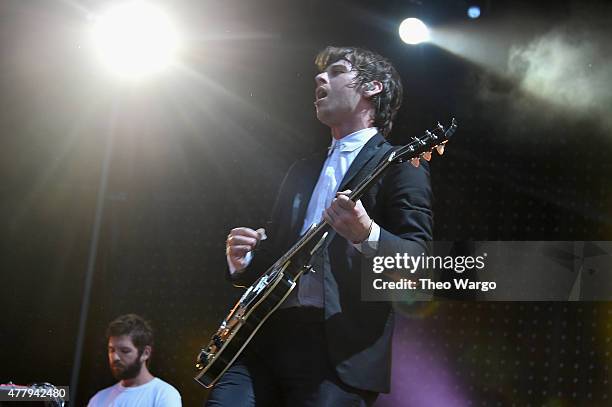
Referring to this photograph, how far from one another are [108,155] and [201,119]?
53cm

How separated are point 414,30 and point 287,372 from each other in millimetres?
2389

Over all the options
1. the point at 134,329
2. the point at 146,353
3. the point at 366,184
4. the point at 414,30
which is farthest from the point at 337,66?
the point at 146,353

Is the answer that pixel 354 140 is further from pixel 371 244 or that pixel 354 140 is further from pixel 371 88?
pixel 371 244

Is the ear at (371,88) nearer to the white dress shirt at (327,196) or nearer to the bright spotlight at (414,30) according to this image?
the white dress shirt at (327,196)

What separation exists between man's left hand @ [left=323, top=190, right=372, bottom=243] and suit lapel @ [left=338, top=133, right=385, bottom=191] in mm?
198

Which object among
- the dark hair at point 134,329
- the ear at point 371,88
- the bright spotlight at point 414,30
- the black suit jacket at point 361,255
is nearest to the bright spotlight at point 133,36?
the bright spotlight at point 414,30

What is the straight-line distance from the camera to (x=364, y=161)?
2.21 meters

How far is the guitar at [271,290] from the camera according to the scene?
6.78 feet

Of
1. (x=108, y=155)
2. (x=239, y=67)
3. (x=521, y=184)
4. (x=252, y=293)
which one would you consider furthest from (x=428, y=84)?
(x=252, y=293)

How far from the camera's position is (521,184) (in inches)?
149

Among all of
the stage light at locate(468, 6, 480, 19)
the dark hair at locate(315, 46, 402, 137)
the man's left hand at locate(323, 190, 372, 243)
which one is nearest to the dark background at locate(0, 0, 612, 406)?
the stage light at locate(468, 6, 480, 19)

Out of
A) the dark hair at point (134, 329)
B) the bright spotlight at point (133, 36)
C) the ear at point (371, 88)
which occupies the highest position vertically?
the bright spotlight at point (133, 36)

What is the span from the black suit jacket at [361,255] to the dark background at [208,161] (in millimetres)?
1578

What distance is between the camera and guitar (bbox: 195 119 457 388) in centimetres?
207
